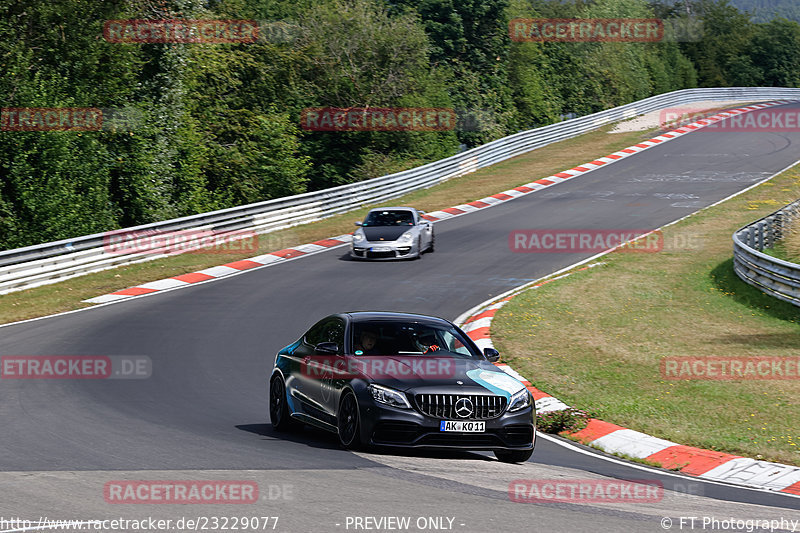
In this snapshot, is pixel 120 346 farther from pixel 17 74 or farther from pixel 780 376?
pixel 17 74

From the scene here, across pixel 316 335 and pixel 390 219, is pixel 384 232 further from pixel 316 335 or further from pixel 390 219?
pixel 316 335

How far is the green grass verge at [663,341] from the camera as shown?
12.1 meters

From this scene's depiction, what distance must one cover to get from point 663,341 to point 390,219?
11.5m

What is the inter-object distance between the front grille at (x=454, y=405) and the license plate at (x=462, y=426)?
0.04 metres

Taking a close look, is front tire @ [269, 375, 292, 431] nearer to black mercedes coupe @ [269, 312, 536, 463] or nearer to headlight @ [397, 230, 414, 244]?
black mercedes coupe @ [269, 312, 536, 463]

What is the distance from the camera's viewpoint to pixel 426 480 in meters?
8.41

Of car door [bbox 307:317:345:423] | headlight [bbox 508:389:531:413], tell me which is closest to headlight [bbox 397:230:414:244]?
car door [bbox 307:317:345:423]

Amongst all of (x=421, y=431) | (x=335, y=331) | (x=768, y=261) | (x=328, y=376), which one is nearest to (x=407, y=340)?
(x=335, y=331)

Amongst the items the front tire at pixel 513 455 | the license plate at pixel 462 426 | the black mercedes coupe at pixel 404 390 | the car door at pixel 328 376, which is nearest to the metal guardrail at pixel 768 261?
the black mercedes coupe at pixel 404 390

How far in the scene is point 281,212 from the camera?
1257 inches

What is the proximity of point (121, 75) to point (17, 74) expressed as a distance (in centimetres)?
421

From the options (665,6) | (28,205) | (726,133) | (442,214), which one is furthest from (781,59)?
(28,205)

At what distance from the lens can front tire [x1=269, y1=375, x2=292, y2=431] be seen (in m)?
11.2

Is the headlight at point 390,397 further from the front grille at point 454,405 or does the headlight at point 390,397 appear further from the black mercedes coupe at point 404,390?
the front grille at point 454,405
